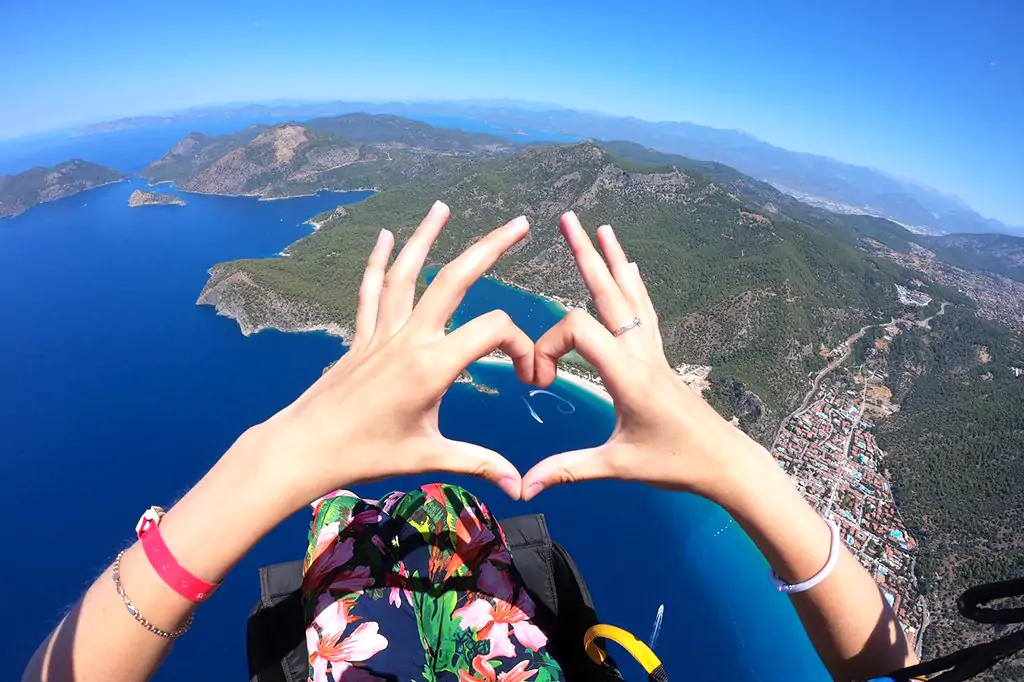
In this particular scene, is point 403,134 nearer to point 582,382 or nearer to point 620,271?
point 582,382

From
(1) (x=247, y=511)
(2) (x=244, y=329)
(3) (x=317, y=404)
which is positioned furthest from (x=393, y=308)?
(2) (x=244, y=329)

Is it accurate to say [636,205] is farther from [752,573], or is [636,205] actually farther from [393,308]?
[393,308]

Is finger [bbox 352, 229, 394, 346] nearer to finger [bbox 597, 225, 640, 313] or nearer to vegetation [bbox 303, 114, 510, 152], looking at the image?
finger [bbox 597, 225, 640, 313]

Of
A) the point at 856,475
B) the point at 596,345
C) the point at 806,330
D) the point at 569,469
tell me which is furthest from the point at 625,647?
the point at 806,330

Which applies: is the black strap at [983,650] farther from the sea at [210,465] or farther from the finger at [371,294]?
the sea at [210,465]

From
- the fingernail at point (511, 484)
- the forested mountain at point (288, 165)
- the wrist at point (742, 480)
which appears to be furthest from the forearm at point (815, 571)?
the forested mountain at point (288, 165)

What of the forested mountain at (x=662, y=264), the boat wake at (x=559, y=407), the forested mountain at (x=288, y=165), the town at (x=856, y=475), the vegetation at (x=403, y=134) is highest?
the vegetation at (x=403, y=134)
